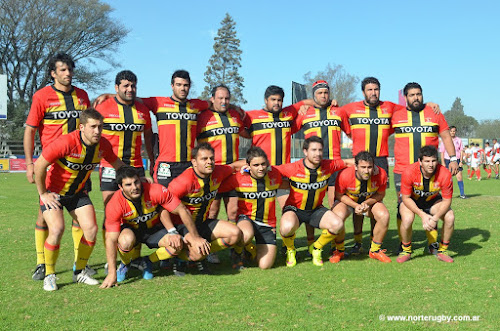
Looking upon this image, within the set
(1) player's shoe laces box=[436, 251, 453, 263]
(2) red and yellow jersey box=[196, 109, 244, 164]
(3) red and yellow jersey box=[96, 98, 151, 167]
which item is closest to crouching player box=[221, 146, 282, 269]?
(2) red and yellow jersey box=[196, 109, 244, 164]

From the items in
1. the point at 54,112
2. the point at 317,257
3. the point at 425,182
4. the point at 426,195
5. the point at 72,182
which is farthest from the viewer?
the point at 426,195

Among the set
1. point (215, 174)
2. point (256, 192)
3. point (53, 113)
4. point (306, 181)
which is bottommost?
point (256, 192)

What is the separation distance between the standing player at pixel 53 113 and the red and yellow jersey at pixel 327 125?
293cm

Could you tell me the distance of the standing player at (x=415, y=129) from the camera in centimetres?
619

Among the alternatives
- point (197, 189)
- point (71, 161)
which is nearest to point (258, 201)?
point (197, 189)

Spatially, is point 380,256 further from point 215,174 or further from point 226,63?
point 226,63

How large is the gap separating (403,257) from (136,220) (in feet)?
10.6

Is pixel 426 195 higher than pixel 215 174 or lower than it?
lower

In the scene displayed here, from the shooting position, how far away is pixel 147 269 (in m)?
5.02

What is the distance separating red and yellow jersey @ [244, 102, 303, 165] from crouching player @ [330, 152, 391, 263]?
0.89 meters

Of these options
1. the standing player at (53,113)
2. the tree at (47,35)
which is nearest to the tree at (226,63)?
the tree at (47,35)

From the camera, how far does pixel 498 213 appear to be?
9398 mm

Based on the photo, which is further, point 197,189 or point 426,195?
point 426,195

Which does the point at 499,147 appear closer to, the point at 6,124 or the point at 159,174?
the point at 159,174
